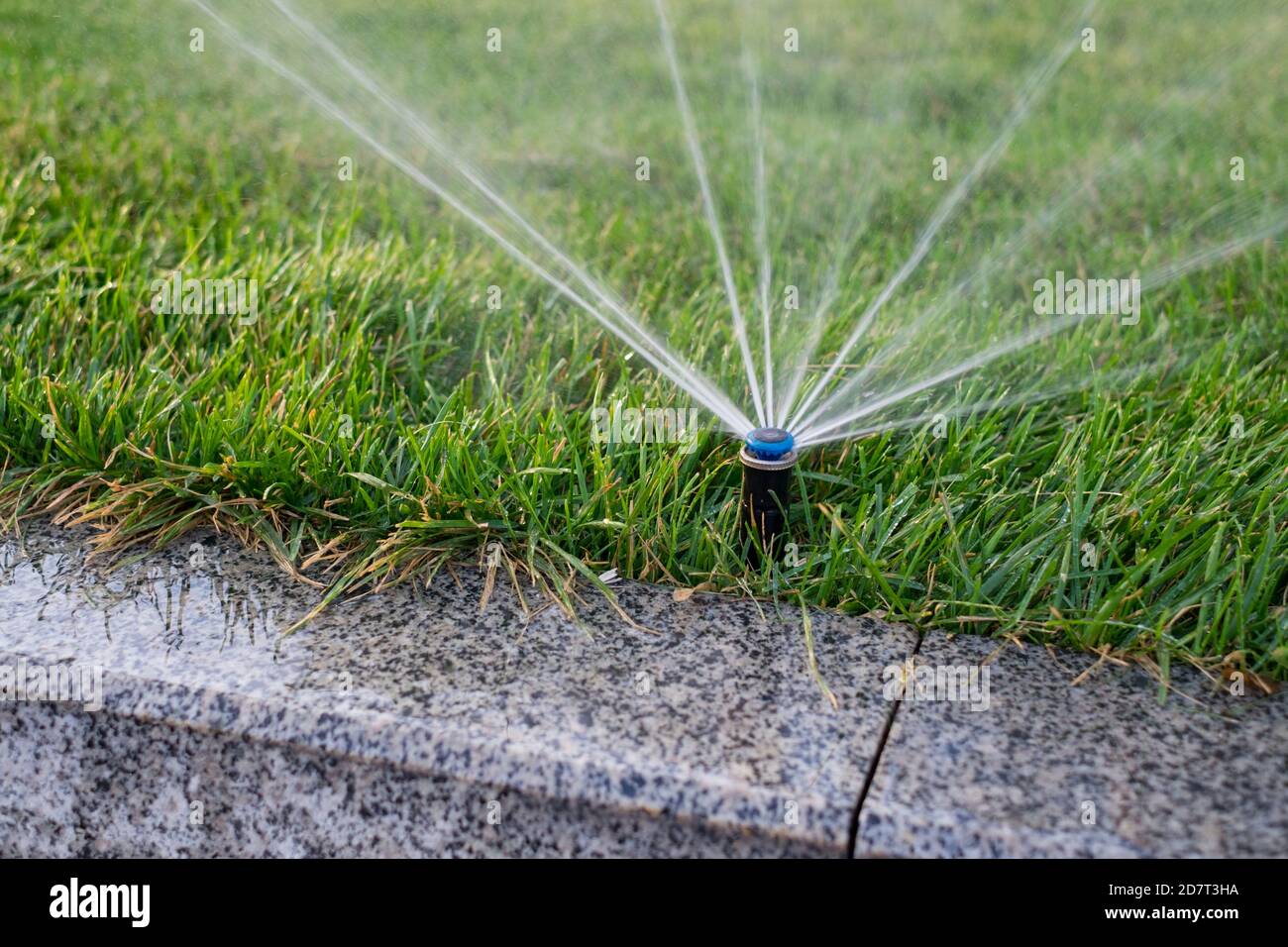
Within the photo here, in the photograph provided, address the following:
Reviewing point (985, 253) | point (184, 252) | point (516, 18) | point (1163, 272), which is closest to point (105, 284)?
point (184, 252)

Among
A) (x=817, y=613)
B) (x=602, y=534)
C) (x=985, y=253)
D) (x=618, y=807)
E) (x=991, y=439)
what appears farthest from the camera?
(x=985, y=253)

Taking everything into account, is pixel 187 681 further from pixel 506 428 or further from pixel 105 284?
pixel 105 284

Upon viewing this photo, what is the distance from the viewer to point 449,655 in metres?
2.30

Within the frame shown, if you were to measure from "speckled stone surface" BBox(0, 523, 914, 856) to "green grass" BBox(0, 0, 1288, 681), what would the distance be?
166mm

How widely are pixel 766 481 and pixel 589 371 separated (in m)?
0.94

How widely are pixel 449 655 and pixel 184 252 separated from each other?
217cm

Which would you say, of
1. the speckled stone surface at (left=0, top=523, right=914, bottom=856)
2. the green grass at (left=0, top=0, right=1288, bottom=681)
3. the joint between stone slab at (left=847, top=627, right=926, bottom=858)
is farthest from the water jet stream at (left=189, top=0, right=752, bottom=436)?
the joint between stone slab at (left=847, top=627, right=926, bottom=858)

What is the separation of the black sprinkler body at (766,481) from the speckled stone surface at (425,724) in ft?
0.56

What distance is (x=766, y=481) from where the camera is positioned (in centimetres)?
244

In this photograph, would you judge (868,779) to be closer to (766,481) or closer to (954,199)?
(766,481)

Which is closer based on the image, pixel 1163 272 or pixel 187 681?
pixel 187 681

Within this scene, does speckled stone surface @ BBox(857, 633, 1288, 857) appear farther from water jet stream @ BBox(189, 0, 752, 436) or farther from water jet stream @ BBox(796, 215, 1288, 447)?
water jet stream @ BBox(189, 0, 752, 436)
